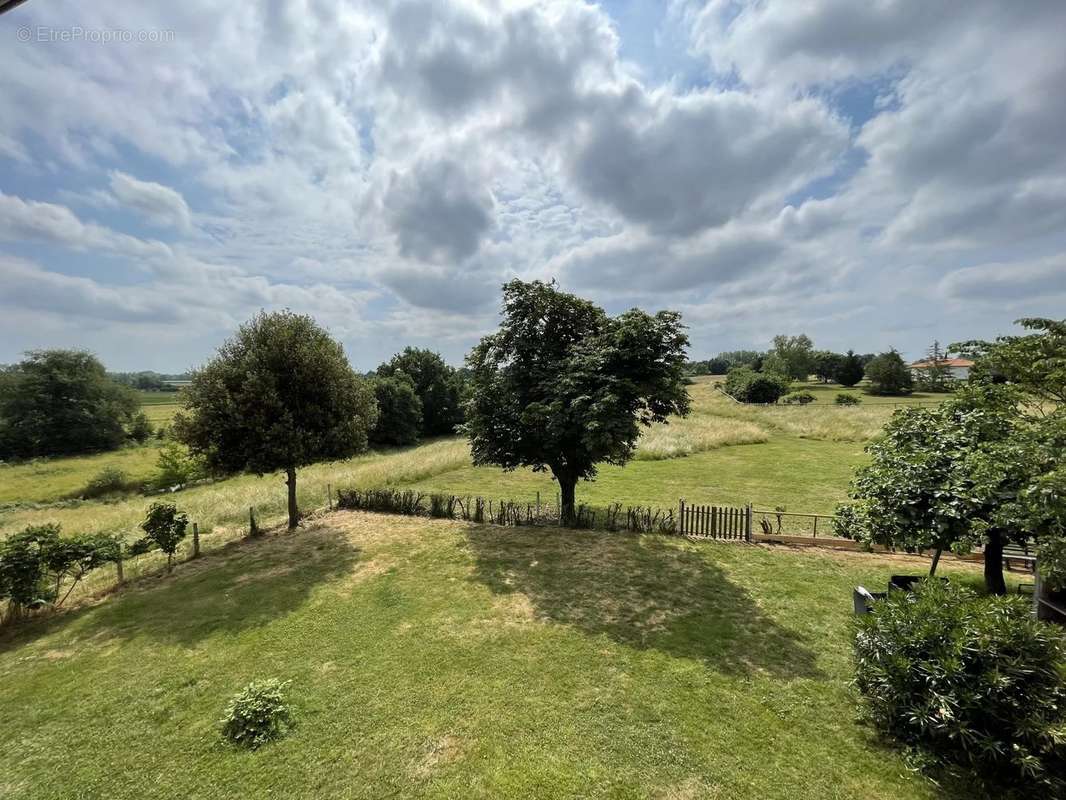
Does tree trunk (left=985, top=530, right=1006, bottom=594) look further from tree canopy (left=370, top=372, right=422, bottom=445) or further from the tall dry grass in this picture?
tree canopy (left=370, top=372, right=422, bottom=445)

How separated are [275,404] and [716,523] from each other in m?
15.8

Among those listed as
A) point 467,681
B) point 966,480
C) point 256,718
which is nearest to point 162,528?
point 256,718

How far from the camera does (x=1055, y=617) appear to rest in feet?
24.4

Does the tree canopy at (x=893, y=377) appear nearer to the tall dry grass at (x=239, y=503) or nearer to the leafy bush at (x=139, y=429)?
the tall dry grass at (x=239, y=503)

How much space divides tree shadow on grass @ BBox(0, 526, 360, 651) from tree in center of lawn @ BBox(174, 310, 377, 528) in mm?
3021

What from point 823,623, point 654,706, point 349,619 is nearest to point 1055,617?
point 823,623

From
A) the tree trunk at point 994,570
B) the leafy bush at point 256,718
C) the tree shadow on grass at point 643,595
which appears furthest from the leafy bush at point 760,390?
the leafy bush at point 256,718

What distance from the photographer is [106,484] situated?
3403 centimetres

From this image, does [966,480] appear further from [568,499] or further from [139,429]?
[139,429]

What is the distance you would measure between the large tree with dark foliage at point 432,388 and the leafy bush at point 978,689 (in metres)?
59.0

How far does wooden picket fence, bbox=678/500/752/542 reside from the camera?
47.3 ft

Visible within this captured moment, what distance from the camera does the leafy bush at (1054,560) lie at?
5000 mm

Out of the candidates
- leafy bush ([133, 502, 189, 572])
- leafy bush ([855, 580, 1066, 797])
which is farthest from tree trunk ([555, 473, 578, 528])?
leafy bush ([133, 502, 189, 572])

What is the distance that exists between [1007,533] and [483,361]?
14312 mm
